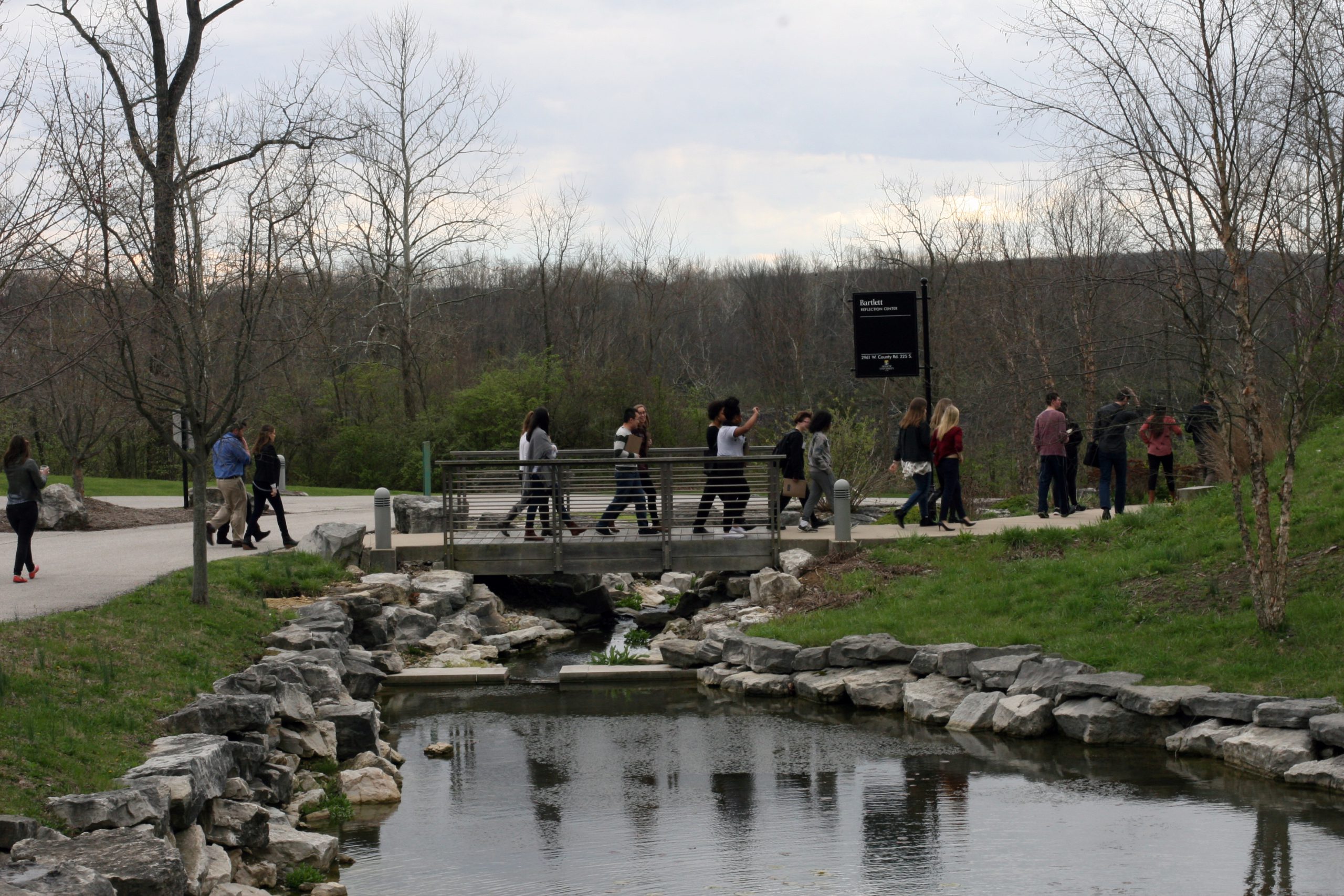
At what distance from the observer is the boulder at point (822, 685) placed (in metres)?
11.8

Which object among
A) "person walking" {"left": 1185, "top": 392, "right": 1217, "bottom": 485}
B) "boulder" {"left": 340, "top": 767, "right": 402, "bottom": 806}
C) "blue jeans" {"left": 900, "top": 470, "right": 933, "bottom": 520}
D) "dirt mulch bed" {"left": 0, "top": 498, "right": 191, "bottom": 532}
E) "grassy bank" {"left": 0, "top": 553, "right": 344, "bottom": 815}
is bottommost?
"boulder" {"left": 340, "top": 767, "right": 402, "bottom": 806}

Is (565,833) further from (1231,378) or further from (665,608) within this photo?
(665,608)

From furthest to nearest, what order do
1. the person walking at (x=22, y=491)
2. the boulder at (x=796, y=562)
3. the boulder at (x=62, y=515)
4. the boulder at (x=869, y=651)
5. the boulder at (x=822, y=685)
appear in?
the boulder at (x=62, y=515) → the boulder at (x=796, y=562) → the person walking at (x=22, y=491) → the boulder at (x=869, y=651) → the boulder at (x=822, y=685)

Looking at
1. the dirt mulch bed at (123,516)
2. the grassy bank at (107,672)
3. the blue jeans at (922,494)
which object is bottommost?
the grassy bank at (107,672)

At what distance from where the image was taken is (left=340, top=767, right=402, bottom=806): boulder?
351 inches

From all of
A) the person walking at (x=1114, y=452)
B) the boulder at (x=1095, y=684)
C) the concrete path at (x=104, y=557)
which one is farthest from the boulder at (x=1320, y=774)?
the concrete path at (x=104, y=557)

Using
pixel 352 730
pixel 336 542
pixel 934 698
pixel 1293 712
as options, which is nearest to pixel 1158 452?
pixel 934 698

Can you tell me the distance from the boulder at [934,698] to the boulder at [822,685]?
65cm

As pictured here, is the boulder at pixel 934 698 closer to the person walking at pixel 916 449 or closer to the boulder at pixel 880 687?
the boulder at pixel 880 687

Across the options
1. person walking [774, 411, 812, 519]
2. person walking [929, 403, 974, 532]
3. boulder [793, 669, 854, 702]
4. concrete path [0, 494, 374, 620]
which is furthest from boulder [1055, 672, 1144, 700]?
concrete path [0, 494, 374, 620]

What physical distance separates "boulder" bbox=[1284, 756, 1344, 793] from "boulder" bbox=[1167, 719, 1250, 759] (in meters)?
0.59

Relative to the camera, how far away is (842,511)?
1579 cm

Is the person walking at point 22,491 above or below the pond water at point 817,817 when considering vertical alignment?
above

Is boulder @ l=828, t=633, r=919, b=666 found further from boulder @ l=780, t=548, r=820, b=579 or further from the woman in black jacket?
the woman in black jacket
